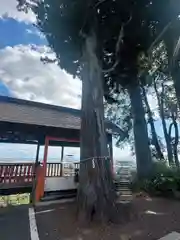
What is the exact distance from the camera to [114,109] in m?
17.9

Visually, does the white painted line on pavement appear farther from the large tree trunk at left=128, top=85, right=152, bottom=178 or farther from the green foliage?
the large tree trunk at left=128, top=85, right=152, bottom=178

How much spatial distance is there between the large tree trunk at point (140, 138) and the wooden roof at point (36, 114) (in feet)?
→ 3.48

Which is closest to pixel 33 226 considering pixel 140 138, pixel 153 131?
pixel 140 138

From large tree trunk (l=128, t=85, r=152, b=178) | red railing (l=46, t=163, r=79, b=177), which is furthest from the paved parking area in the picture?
large tree trunk (l=128, t=85, r=152, b=178)

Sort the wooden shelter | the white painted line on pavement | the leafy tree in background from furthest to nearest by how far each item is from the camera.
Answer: the wooden shelter
the leafy tree in background
the white painted line on pavement

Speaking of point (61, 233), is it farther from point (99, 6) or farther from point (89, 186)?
point (99, 6)

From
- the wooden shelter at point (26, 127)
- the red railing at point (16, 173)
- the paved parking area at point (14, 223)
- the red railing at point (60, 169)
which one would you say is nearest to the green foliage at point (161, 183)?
the wooden shelter at point (26, 127)

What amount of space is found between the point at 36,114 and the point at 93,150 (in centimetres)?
481

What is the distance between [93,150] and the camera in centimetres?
605

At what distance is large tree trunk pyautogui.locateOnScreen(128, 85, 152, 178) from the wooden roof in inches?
41.7

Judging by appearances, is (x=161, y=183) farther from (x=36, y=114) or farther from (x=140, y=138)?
(x=36, y=114)

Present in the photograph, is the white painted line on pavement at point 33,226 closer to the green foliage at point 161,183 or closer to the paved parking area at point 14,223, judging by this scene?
the paved parking area at point 14,223

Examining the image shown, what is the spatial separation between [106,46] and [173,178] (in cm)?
611

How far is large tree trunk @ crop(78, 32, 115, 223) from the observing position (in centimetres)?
550
